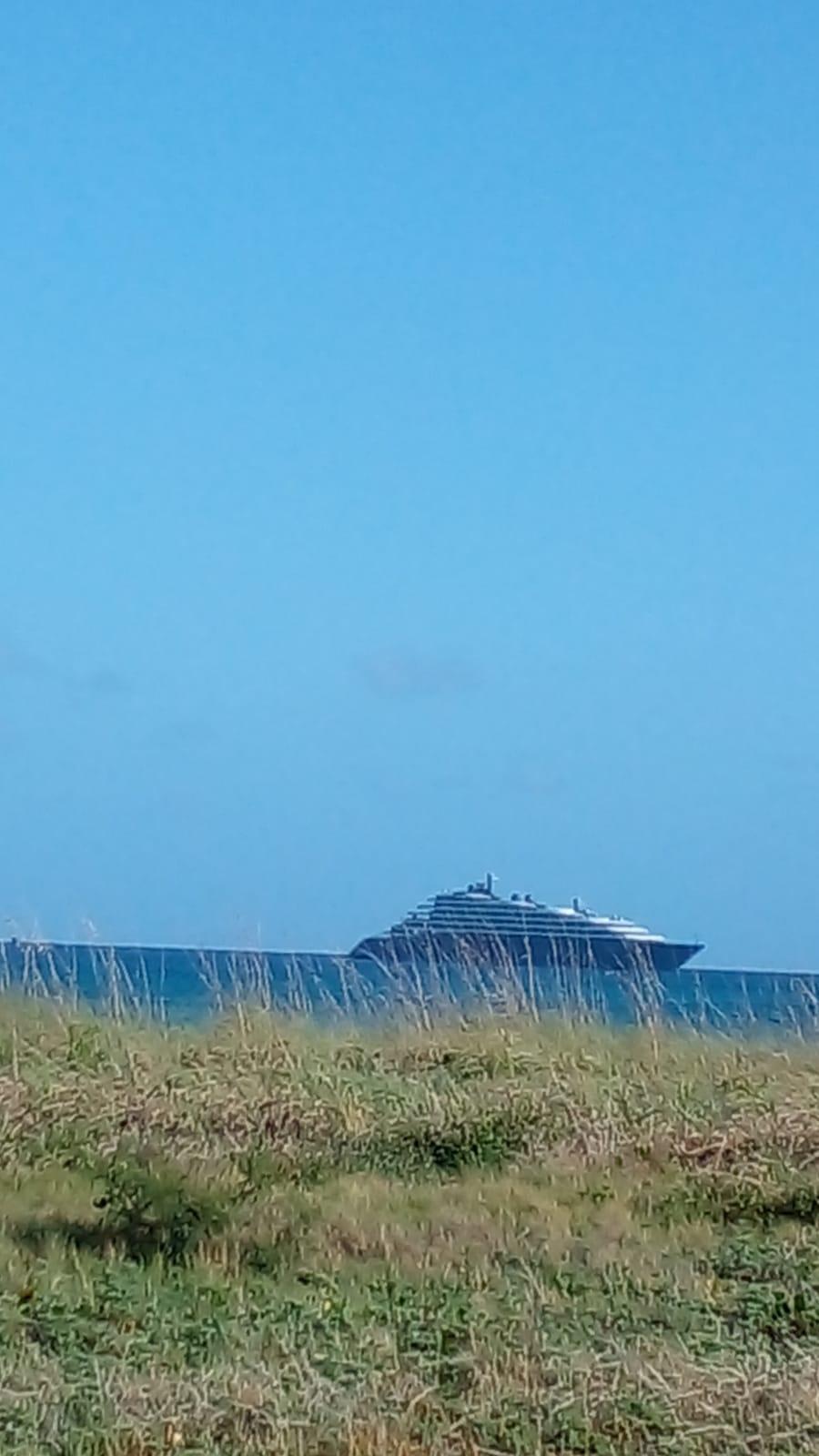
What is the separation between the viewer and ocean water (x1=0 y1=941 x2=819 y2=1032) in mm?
12312

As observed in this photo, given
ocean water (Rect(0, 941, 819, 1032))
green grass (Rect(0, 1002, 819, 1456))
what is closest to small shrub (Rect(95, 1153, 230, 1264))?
green grass (Rect(0, 1002, 819, 1456))

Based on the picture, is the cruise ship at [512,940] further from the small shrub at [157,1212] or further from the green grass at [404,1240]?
the small shrub at [157,1212]

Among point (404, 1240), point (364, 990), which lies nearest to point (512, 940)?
point (364, 990)

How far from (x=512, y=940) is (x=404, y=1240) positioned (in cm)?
918

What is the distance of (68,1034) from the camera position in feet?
37.4

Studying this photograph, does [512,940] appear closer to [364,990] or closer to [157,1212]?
[364,990]

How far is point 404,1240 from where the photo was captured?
7570mm

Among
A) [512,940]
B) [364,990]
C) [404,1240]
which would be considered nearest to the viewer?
[404,1240]

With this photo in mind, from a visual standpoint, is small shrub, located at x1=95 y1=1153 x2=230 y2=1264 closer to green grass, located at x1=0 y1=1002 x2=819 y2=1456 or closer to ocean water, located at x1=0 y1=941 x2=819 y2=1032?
green grass, located at x1=0 y1=1002 x2=819 y2=1456

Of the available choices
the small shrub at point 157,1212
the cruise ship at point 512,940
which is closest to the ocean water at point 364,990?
the cruise ship at point 512,940

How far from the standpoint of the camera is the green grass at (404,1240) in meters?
5.58

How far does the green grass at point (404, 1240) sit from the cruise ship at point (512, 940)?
1.53 meters

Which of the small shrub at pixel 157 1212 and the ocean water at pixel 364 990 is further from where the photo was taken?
the ocean water at pixel 364 990

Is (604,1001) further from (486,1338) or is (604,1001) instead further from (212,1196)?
(486,1338)
